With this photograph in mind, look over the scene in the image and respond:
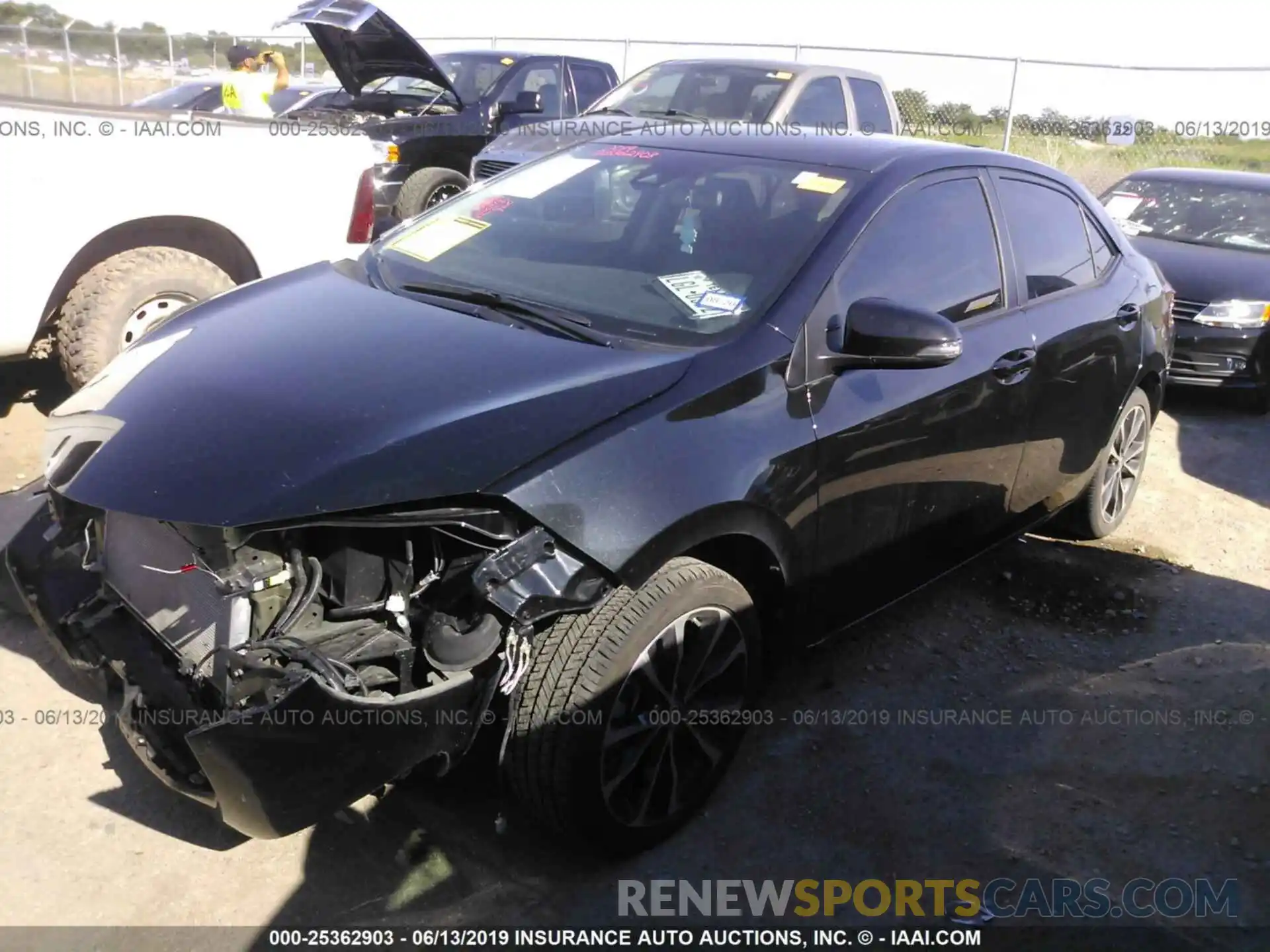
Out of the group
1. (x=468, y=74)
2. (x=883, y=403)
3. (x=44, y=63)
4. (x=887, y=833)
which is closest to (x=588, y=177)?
(x=883, y=403)

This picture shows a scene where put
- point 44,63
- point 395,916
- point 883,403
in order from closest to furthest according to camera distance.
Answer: point 395,916 < point 883,403 < point 44,63

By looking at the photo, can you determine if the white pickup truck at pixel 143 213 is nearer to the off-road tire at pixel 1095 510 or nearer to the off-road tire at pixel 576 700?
the off-road tire at pixel 576 700

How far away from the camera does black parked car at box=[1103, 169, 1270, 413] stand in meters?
7.31

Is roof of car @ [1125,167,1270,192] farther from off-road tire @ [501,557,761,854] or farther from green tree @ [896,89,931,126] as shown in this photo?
off-road tire @ [501,557,761,854]

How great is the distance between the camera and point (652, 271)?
125 inches

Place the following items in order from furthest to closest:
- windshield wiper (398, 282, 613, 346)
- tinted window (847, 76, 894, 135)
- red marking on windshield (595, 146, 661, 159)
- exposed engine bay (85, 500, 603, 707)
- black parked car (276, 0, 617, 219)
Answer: tinted window (847, 76, 894, 135) < black parked car (276, 0, 617, 219) < red marking on windshield (595, 146, 661, 159) < windshield wiper (398, 282, 613, 346) < exposed engine bay (85, 500, 603, 707)

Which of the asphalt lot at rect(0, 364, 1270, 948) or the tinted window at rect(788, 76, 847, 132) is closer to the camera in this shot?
the asphalt lot at rect(0, 364, 1270, 948)

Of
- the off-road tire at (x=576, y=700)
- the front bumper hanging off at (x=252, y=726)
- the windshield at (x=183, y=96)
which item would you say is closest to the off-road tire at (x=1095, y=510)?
the off-road tire at (x=576, y=700)

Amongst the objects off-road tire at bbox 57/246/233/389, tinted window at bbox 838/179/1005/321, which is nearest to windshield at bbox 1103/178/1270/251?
tinted window at bbox 838/179/1005/321

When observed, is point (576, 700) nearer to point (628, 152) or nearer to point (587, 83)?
point (628, 152)

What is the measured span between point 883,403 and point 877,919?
1381mm

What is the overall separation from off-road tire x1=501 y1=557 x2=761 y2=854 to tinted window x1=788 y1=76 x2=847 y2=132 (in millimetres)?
6711

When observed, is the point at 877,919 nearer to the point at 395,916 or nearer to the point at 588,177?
the point at 395,916

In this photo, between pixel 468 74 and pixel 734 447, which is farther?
pixel 468 74
